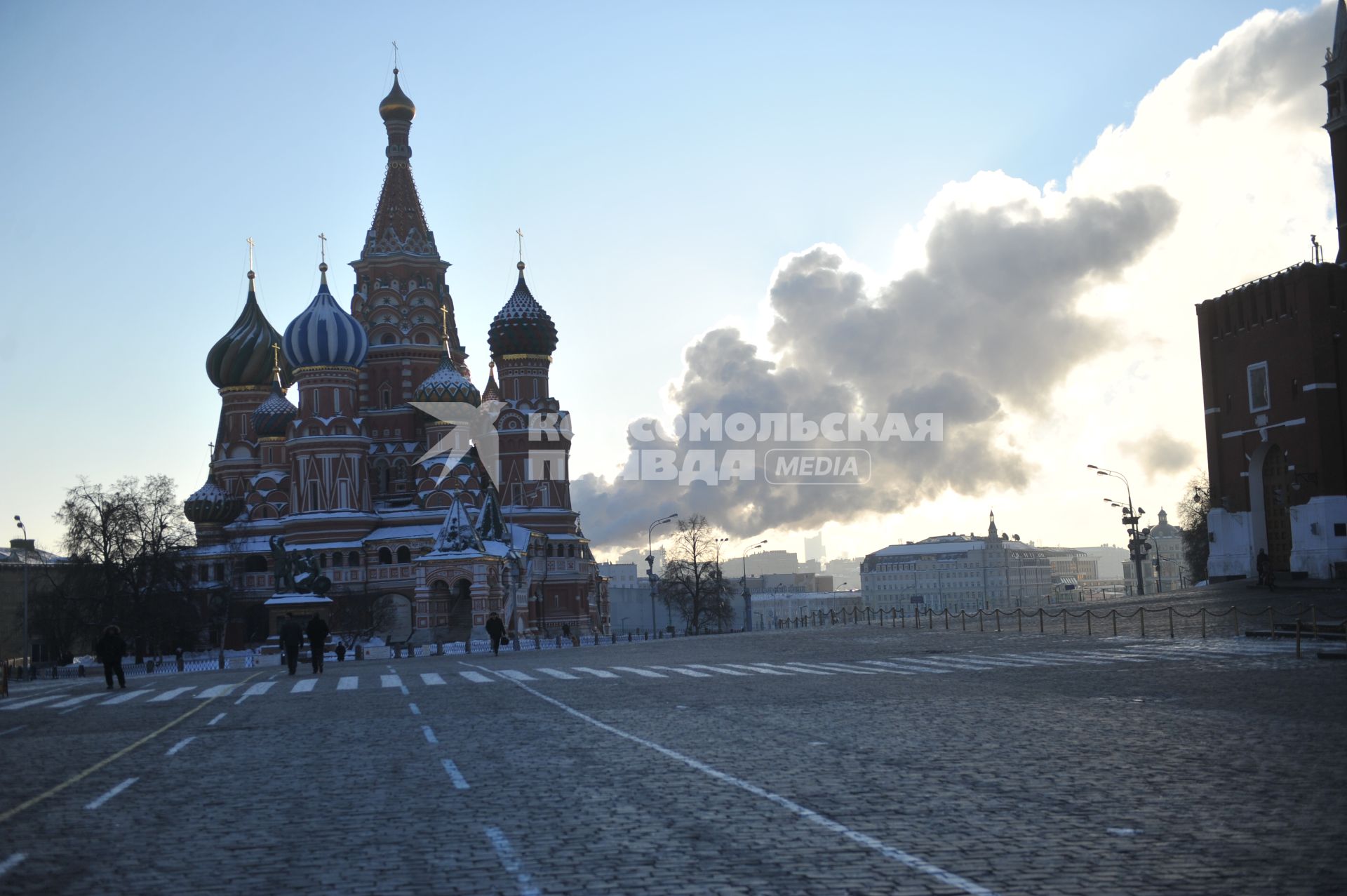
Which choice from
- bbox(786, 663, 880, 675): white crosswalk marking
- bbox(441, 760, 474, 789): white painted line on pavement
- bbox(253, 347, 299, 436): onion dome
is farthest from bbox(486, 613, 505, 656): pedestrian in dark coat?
bbox(253, 347, 299, 436): onion dome

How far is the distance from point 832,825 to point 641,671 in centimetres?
2087

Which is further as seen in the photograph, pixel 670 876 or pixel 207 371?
pixel 207 371

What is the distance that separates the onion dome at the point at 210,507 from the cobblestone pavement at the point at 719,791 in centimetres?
7245

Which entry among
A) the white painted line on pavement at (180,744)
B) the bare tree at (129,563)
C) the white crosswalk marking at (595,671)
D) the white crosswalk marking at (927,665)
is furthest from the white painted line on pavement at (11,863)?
the bare tree at (129,563)

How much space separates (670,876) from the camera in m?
7.86

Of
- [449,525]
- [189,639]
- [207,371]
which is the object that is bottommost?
[189,639]

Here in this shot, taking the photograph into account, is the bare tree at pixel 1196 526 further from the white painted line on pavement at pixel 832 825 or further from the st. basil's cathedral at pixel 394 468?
the white painted line on pavement at pixel 832 825

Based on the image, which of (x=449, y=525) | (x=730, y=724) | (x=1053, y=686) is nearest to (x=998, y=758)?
(x=730, y=724)

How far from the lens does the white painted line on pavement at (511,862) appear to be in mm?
7652

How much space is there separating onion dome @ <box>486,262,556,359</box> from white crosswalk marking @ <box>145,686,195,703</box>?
5641 centimetres

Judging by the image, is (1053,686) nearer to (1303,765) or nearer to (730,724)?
(730,724)

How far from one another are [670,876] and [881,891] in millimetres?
1260

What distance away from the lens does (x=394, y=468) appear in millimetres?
90250

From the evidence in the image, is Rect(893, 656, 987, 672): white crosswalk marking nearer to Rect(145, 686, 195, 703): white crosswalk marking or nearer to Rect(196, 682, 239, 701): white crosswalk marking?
Rect(196, 682, 239, 701): white crosswalk marking
